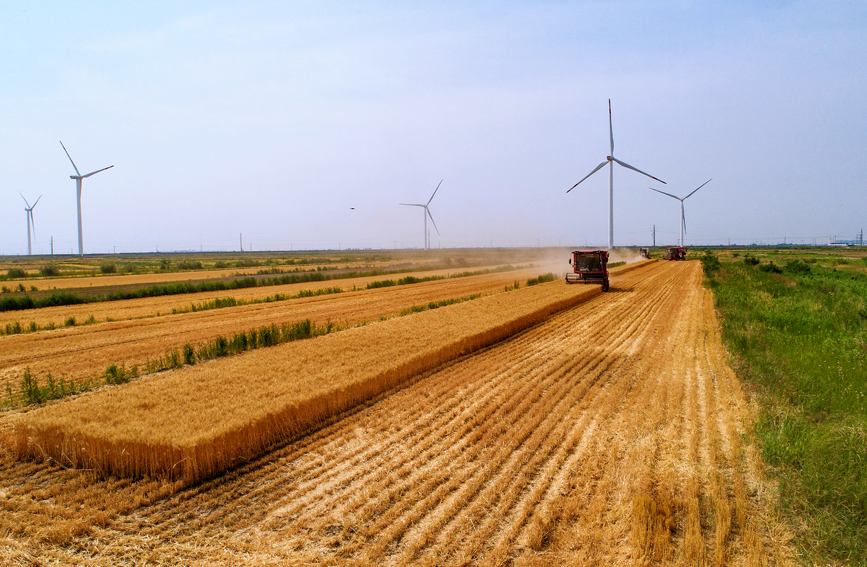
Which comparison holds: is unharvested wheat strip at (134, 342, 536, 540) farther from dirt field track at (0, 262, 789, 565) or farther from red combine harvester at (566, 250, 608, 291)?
red combine harvester at (566, 250, 608, 291)

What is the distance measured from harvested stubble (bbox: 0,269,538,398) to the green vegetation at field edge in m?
14.6

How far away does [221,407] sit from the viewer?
846 centimetres

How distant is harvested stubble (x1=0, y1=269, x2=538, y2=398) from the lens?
13695 millimetres

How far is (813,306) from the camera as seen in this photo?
66.0ft

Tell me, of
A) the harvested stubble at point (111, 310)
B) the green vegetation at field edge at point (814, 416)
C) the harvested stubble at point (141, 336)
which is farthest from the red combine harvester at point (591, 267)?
the harvested stubble at point (111, 310)

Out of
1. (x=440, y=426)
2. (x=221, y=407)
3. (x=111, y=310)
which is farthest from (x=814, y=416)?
(x=111, y=310)

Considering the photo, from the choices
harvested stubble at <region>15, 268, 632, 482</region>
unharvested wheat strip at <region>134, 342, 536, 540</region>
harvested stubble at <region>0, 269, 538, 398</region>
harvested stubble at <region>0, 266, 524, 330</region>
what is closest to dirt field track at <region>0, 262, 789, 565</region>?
unharvested wheat strip at <region>134, 342, 536, 540</region>

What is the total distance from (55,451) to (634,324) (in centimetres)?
1944

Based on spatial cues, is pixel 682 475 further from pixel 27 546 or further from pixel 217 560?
pixel 27 546

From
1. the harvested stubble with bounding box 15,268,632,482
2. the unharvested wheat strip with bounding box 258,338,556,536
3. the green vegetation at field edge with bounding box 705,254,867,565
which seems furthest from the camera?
the unharvested wheat strip with bounding box 258,338,556,536

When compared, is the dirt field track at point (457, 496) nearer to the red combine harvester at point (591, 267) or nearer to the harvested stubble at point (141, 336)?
the harvested stubble at point (141, 336)

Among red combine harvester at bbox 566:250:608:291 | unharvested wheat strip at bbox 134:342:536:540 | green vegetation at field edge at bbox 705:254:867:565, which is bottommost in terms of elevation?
unharvested wheat strip at bbox 134:342:536:540

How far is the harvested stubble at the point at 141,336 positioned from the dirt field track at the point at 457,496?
782 centimetres

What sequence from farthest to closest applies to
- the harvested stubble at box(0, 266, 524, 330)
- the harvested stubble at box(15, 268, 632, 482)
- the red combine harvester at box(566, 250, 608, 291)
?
the red combine harvester at box(566, 250, 608, 291) < the harvested stubble at box(0, 266, 524, 330) < the harvested stubble at box(15, 268, 632, 482)
